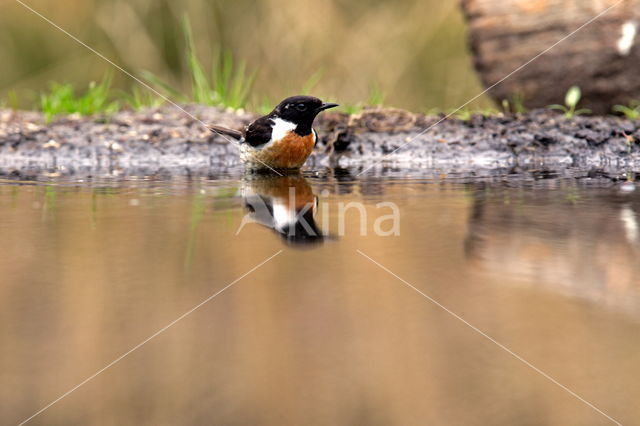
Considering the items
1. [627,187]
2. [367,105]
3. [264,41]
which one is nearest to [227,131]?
[367,105]

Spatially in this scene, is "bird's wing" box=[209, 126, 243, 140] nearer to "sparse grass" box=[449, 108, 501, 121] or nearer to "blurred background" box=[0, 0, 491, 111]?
"sparse grass" box=[449, 108, 501, 121]

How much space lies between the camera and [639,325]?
2029 millimetres

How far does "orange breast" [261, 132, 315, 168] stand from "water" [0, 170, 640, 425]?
1.33 m

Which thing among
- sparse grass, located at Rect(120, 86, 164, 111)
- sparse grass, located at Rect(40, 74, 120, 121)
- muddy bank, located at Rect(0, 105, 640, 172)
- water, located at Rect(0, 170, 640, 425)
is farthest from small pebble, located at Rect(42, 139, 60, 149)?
water, located at Rect(0, 170, 640, 425)

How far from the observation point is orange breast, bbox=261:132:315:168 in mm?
4977

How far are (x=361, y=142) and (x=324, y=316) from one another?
4187mm

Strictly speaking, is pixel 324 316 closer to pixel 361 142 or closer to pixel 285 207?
pixel 285 207

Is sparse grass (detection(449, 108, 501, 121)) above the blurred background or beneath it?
beneath

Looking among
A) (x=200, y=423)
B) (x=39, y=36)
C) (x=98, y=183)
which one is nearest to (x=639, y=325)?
(x=200, y=423)

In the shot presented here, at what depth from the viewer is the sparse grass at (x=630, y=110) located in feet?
21.0

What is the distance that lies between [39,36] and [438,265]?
333 inches

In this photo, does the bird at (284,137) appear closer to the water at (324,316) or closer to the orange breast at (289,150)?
the orange breast at (289,150)

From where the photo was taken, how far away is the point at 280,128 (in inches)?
198

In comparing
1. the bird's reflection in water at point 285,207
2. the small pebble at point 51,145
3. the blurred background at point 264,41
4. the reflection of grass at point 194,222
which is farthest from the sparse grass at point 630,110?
the small pebble at point 51,145
